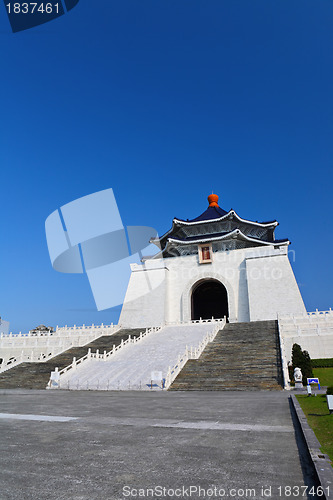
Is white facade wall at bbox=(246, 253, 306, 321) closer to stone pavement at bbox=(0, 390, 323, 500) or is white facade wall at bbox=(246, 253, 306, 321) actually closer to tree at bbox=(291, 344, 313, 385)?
tree at bbox=(291, 344, 313, 385)

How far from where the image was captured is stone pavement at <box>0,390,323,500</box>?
3.06 m

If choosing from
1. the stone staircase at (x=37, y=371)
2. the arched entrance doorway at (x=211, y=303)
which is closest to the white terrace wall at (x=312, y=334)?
the stone staircase at (x=37, y=371)

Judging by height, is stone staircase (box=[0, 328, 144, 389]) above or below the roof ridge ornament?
below

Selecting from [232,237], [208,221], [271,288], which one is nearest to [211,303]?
[208,221]

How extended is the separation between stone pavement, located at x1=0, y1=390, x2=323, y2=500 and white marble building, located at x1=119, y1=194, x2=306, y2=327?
75.8 feet

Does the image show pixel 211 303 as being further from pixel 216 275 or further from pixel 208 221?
pixel 208 221

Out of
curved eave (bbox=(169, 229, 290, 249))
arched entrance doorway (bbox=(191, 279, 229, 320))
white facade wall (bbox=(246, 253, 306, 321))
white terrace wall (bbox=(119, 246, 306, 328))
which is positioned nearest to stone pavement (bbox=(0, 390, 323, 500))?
white facade wall (bbox=(246, 253, 306, 321))

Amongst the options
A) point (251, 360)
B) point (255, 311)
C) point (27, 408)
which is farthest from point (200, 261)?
point (27, 408)

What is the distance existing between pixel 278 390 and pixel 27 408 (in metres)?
8.85

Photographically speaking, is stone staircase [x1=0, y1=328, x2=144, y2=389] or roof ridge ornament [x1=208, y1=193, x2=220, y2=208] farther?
roof ridge ornament [x1=208, y1=193, x2=220, y2=208]

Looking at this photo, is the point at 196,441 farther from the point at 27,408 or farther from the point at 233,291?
the point at 233,291

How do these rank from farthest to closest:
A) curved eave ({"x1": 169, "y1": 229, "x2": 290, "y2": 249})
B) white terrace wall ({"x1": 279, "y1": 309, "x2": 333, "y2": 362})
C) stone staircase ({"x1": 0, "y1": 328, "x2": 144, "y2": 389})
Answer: curved eave ({"x1": 169, "y1": 229, "x2": 290, "y2": 249}) → white terrace wall ({"x1": 279, "y1": 309, "x2": 333, "y2": 362}) → stone staircase ({"x1": 0, "y1": 328, "x2": 144, "y2": 389})

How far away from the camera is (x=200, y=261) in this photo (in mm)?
33125

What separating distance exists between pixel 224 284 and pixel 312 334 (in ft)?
39.5
